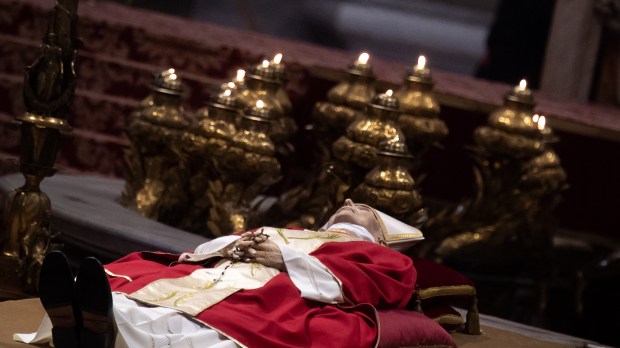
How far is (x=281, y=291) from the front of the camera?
4.77 metres

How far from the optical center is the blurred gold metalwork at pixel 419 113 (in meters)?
6.90

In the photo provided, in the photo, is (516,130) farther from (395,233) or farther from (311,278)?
(311,278)

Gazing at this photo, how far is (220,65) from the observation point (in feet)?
27.6

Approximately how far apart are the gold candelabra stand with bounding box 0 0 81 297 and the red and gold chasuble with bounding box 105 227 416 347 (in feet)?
1.69

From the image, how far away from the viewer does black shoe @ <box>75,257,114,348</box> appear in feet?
14.1

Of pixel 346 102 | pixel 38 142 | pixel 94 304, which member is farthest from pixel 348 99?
pixel 94 304

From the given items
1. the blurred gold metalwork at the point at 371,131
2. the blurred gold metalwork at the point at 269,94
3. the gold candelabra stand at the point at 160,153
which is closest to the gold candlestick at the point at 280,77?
the blurred gold metalwork at the point at 269,94

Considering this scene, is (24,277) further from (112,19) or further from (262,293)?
(112,19)

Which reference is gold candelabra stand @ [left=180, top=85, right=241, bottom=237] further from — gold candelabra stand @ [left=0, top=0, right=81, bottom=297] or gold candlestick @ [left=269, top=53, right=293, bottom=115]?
gold candelabra stand @ [left=0, top=0, right=81, bottom=297]

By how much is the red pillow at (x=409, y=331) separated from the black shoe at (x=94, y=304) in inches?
33.6

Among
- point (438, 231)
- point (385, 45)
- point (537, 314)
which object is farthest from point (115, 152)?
point (385, 45)

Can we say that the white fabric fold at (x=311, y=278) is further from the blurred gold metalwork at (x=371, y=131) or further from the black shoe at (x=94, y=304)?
the blurred gold metalwork at (x=371, y=131)

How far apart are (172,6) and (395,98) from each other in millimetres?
5252

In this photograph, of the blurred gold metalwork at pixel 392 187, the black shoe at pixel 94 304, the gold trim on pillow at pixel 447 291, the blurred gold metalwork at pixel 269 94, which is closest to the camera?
the black shoe at pixel 94 304
